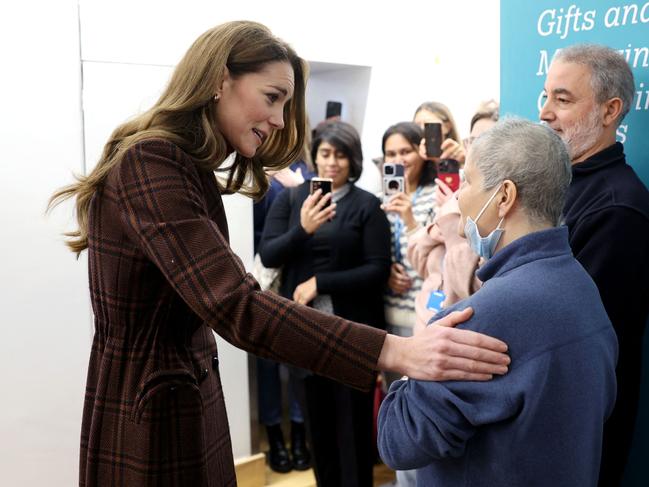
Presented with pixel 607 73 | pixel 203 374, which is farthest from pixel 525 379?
pixel 607 73

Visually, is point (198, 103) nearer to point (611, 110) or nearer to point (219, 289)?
point (219, 289)

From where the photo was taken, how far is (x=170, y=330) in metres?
1.46

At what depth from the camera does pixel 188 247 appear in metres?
1.31

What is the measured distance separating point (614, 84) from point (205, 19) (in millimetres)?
1873

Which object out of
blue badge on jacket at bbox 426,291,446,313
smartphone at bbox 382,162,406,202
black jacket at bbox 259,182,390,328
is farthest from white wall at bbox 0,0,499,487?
blue badge on jacket at bbox 426,291,446,313

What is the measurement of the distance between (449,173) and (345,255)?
→ 605 mm

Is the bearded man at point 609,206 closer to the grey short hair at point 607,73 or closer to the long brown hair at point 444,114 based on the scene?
the grey short hair at point 607,73

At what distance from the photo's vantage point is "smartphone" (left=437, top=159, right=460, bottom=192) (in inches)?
113

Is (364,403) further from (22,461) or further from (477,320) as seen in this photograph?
(477,320)

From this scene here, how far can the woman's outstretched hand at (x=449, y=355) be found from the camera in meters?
1.24

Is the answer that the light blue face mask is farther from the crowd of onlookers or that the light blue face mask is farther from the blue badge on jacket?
the blue badge on jacket

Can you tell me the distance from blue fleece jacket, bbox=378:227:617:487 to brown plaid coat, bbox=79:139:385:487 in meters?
0.16

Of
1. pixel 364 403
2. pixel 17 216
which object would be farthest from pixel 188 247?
pixel 364 403

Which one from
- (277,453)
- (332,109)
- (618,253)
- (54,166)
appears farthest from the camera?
(332,109)
